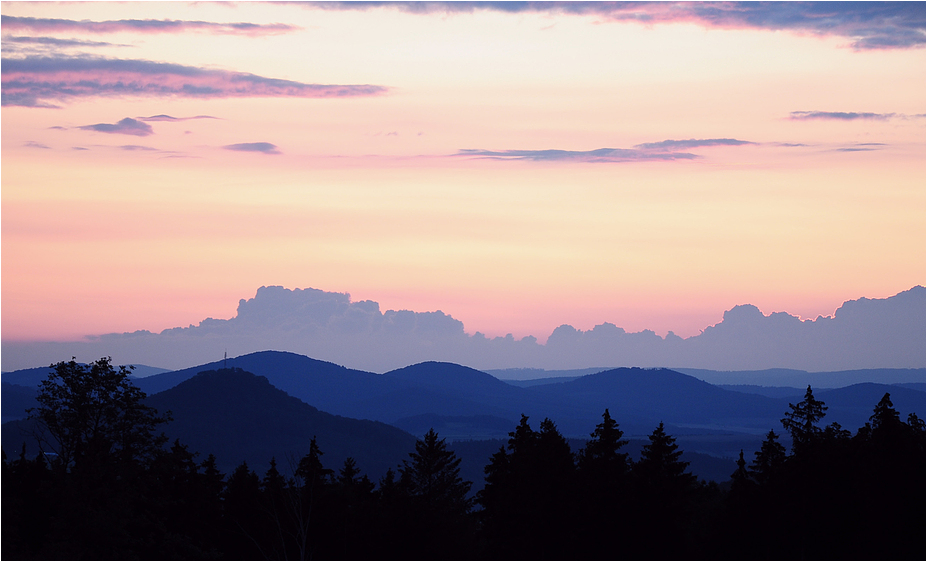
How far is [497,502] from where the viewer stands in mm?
59594

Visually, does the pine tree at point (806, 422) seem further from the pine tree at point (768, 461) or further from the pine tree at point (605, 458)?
the pine tree at point (605, 458)

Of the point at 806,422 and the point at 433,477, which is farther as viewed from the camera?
the point at 433,477

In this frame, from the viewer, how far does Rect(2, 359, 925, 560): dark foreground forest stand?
1666 inches

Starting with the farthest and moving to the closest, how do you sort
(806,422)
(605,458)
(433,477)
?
(433,477) → (806,422) → (605,458)

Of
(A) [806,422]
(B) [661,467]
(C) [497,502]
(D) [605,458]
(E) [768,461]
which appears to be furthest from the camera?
(C) [497,502]

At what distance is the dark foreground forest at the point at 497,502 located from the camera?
42312 mm

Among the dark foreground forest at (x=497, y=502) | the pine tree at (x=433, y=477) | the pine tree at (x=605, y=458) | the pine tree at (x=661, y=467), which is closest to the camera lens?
the dark foreground forest at (x=497, y=502)

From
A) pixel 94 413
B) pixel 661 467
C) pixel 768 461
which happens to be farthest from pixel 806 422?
pixel 94 413

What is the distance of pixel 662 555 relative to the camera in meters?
48.3

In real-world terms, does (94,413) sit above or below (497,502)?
above

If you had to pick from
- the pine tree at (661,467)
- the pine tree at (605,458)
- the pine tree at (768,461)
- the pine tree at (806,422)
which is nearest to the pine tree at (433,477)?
the pine tree at (605,458)

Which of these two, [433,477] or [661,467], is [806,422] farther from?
[433,477]

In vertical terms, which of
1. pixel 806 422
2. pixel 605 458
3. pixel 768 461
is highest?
pixel 806 422

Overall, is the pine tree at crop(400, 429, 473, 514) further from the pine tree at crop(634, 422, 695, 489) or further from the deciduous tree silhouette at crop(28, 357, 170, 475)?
the deciduous tree silhouette at crop(28, 357, 170, 475)
